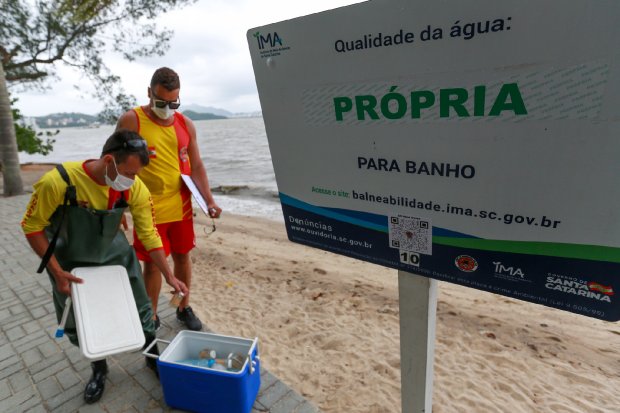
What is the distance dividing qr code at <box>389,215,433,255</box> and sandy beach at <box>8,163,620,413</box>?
198cm

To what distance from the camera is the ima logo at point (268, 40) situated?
1.42 metres

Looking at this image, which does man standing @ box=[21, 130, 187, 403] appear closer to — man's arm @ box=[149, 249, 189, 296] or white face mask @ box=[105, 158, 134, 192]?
white face mask @ box=[105, 158, 134, 192]

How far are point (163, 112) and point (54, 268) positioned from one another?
4.39ft

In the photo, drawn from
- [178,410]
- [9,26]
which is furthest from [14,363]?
[9,26]

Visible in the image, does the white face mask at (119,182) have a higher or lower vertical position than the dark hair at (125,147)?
lower

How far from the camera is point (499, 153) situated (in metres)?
1.09

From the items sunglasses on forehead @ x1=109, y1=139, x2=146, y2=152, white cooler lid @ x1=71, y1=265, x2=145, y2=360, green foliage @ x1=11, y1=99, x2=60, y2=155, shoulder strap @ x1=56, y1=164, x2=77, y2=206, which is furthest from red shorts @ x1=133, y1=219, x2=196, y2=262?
green foliage @ x1=11, y1=99, x2=60, y2=155

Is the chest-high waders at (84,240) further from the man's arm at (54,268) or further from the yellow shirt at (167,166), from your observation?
the yellow shirt at (167,166)

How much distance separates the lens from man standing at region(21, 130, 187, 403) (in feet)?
6.95

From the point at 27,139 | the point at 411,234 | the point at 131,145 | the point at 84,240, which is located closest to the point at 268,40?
the point at 411,234

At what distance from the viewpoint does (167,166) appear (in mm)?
2865

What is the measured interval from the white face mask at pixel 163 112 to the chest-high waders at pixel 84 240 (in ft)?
2.62

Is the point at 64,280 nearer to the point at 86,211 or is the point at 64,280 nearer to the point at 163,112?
the point at 86,211

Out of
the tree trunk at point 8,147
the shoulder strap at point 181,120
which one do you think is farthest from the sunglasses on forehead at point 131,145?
the tree trunk at point 8,147
